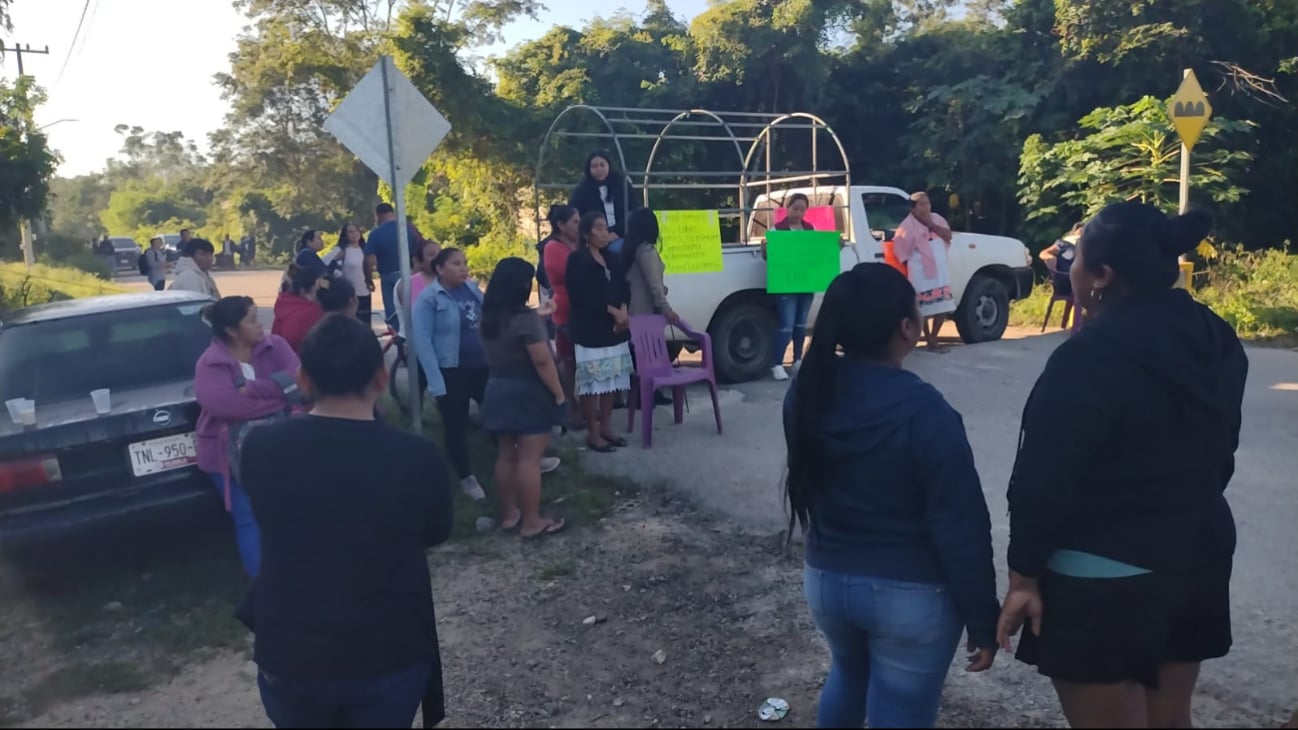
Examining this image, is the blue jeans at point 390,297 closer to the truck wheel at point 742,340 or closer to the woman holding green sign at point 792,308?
the truck wheel at point 742,340

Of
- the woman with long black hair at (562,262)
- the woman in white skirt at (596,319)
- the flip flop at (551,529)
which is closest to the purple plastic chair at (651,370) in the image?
the woman in white skirt at (596,319)

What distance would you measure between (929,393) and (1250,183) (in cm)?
1596

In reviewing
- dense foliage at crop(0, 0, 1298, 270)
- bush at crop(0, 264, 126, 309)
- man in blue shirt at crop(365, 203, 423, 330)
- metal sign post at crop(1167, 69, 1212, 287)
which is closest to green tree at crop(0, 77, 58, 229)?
bush at crop(0, 264, 126, 309)

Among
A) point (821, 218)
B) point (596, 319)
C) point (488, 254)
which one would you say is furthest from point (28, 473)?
point (488, 254)

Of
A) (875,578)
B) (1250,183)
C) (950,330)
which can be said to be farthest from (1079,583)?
(1250,183)

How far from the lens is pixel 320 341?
2518 mm

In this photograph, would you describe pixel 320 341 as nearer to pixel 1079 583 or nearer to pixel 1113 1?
pixel 1079 583

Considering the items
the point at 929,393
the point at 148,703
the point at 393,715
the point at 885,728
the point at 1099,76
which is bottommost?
the point at 148,703

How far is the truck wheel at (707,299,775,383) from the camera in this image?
9.67m

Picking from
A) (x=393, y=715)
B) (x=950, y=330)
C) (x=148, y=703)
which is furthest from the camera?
(x=950, y=330)

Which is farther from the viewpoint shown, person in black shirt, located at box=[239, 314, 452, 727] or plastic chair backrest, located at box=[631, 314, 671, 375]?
plastic chair backrest, located at box=[631, 314, 671, 375]

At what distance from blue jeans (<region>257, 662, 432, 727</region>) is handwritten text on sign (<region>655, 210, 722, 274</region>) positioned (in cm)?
678

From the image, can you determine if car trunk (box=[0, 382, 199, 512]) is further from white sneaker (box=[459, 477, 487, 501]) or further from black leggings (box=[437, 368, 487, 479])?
white sneaker (box=[459, 477, 487, 501])

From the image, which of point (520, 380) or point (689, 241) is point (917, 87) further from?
point (520, 380)
